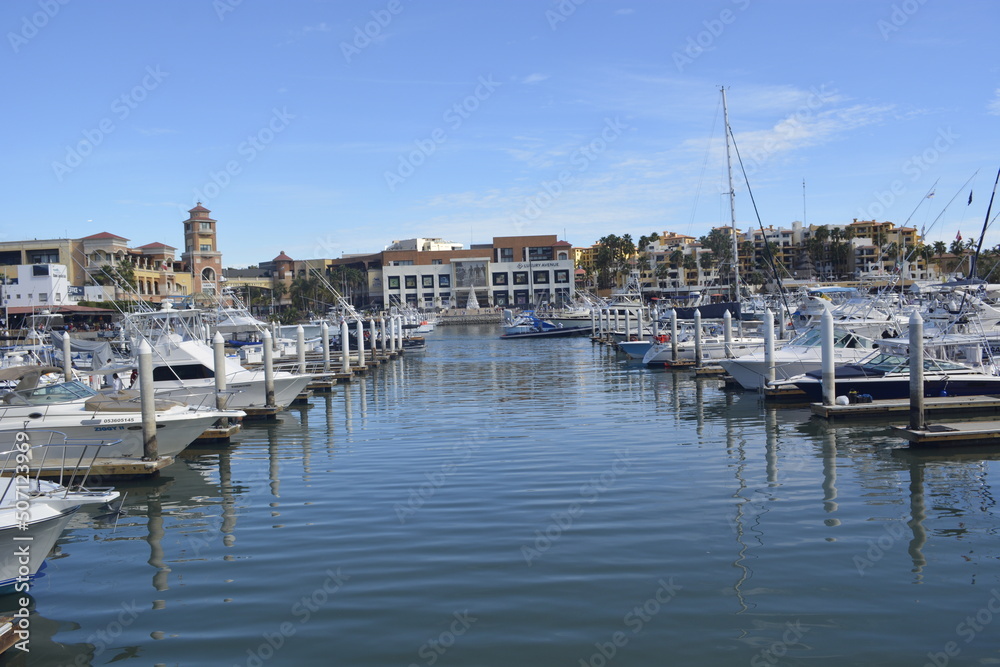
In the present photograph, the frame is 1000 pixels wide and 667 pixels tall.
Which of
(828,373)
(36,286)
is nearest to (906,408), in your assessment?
(828,373)

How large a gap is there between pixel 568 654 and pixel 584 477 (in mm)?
8217

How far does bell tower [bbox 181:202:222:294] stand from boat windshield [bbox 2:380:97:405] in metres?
92.4

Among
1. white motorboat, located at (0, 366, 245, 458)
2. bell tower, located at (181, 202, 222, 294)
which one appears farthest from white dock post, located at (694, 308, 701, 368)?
bell tower, located at (181, 202, 222, 294)

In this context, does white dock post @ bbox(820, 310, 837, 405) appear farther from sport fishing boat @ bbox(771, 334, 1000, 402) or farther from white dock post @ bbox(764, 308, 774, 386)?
white dock post @ bbox(764, 308, 774, 386)

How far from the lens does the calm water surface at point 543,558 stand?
9430mm

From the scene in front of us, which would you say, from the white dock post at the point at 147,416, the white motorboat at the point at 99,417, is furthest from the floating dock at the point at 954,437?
the white dock post at the point at 147,416

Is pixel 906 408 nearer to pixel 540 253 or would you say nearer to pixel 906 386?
pixel 906 386

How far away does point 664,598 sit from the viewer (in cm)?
1052

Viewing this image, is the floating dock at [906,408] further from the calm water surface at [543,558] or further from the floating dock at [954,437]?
the floating dock at [954,437]

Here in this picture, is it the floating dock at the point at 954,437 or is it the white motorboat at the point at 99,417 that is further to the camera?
the floating dock at the point at 954,437

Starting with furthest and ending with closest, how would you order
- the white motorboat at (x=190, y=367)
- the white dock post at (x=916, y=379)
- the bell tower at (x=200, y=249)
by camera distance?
1. the bell tower at (x=200, y=249)
2. the white motorboat at (x=190, y=367)
3. the white dock post at (x=916, y=379)

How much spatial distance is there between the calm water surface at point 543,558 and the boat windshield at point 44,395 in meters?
3.03

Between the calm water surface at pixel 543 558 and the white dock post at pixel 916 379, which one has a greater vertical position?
the white dock post at pixel 916 379

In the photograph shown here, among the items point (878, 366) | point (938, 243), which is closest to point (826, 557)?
point (878, 366)
